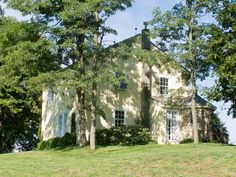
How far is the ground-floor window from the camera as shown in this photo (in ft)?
127

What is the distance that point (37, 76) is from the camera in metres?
31.6

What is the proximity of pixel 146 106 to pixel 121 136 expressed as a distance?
4.77m

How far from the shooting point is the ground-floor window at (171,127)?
3866cm

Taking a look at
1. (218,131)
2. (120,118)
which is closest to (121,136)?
(120,118)

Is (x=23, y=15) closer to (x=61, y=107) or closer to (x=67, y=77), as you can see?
(x=67, y=77)

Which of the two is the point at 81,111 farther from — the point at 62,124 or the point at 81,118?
the point at 62,124

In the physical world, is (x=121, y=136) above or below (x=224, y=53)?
below

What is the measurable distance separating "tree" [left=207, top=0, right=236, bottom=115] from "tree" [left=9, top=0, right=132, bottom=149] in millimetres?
6219

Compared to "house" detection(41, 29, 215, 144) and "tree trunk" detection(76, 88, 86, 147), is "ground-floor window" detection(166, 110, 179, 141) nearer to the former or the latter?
"house" detection(41, 29, 215, 144)

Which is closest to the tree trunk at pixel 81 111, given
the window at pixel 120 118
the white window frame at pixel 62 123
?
the window at pixel 120 118

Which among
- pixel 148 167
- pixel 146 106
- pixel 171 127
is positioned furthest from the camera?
pixel 146 106

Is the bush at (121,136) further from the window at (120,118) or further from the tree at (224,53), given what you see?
the tree at (224,53)

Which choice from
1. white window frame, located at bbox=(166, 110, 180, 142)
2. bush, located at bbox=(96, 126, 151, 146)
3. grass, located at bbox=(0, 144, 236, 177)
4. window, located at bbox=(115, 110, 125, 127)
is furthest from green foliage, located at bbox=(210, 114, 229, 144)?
A: grass, located at bbox=(0, 144, 236, 177)

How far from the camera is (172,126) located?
38.8 m
